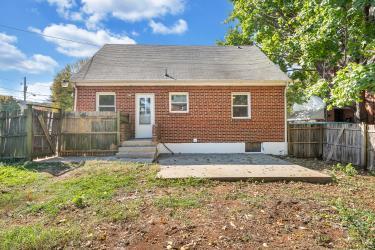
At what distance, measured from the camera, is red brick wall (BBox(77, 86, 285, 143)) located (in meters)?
12.6

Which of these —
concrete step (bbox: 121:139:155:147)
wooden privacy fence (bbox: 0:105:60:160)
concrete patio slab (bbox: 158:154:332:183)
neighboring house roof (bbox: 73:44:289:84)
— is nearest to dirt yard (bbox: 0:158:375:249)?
concrete patio slab (bbox: 158:154:332:183)

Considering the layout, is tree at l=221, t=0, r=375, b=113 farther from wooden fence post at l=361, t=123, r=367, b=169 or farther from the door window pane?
the door window pane

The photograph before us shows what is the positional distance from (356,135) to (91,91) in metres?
11.4

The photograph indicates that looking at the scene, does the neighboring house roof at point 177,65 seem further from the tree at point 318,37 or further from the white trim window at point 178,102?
the tree at point 318,37

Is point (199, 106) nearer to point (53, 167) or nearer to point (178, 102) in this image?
point (178, 102)

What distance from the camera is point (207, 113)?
41.4 feet

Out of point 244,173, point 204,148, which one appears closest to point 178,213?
point 244,173

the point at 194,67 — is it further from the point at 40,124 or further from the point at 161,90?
the point at 40,124

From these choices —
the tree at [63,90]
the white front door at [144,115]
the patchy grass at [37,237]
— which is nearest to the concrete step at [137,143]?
the white front door at [144,115]

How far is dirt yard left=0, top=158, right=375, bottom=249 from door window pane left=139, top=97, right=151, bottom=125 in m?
5.64

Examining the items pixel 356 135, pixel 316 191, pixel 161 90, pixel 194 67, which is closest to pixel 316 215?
pixel 316 191

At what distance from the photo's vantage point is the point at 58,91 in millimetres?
36062

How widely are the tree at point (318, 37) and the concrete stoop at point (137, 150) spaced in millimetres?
6748

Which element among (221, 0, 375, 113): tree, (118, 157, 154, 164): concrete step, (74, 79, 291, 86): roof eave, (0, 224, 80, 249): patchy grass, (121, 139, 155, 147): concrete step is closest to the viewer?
(0, 224, 80, 249): patchy grass
